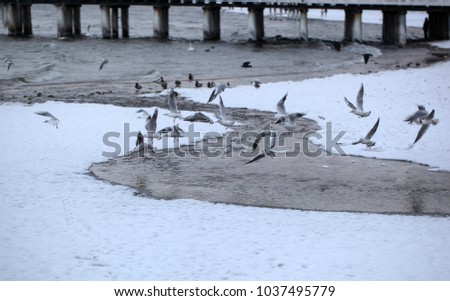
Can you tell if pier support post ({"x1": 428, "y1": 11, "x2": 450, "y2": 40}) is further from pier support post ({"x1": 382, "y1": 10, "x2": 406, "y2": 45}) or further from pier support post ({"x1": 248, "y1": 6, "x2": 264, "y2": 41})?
pier support post ({"x1": 248, "y1": 6, "x2": 264, "y2": 41})

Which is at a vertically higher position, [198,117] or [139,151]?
[198,117]

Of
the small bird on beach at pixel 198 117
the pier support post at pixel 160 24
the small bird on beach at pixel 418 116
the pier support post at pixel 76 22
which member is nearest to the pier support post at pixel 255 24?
the pier support post at pixel 160 24

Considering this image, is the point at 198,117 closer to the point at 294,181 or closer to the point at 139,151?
the point at 139,151

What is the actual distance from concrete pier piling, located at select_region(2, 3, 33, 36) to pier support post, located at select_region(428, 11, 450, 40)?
24182mm

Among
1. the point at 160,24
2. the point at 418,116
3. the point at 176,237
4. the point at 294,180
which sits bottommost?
the point at 294,180

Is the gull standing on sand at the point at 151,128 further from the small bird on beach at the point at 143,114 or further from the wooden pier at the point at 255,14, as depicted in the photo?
the wooden pier at the point at 255,14

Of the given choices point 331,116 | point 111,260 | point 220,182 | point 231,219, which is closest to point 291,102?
point 331,116

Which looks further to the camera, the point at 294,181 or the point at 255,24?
the point at 255,24

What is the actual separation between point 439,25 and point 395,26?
3993mm
